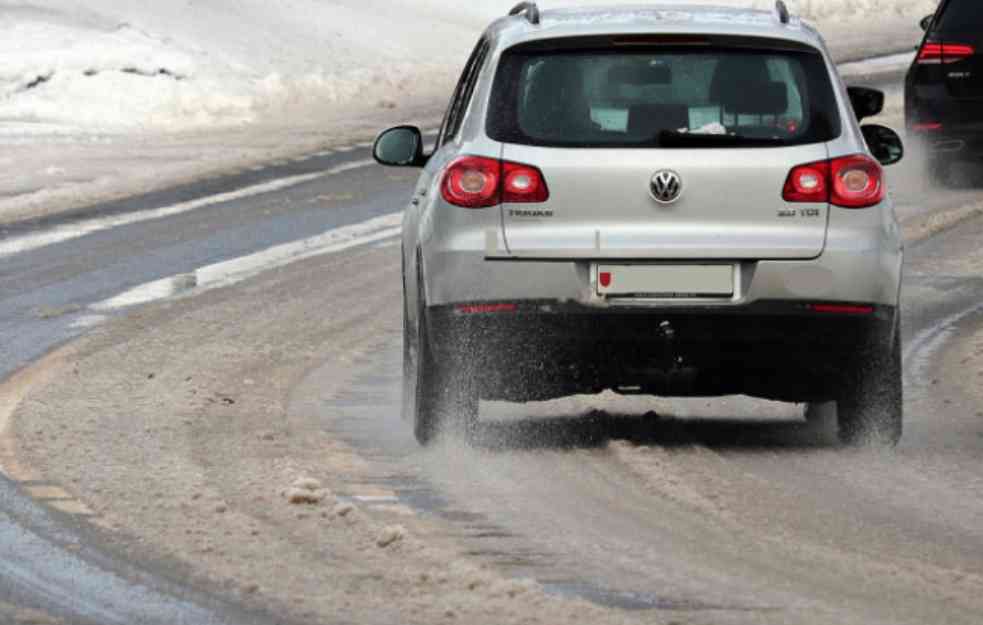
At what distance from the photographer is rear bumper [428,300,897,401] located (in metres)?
9.77

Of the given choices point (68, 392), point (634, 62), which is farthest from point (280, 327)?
point (634, 62)

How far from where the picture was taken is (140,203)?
70.1ft

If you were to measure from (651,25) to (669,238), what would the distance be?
0.86 metres

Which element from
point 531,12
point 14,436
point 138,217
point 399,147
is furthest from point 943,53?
point 14,436

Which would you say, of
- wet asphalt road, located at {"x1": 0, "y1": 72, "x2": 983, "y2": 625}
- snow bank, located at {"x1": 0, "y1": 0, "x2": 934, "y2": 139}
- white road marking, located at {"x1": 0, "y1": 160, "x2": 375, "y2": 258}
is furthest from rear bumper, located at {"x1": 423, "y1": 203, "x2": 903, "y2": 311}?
snow bank, located at {"x1": 0, "y1": 0, "x2": 934, "y2": 139}

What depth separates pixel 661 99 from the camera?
10.0m

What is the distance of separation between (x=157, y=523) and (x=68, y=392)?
11.5 ft

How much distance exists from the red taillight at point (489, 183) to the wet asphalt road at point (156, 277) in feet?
3.19

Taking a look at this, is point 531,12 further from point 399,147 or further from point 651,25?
point 399,147

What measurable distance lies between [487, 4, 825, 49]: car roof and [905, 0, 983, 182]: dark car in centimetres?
1088

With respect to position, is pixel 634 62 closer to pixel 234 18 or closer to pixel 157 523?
pixel 157 523

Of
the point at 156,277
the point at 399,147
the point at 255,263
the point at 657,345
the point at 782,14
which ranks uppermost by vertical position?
the point at 782,14

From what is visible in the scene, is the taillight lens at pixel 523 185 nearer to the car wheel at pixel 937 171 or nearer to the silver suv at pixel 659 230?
the silver suv at pixel 659 230

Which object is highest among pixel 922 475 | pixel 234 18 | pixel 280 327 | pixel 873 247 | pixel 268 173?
pixel 873 247
